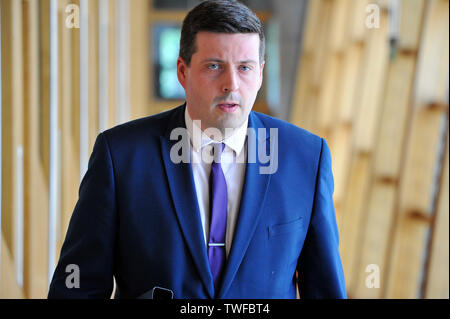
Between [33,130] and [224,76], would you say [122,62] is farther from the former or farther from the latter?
[224,76]

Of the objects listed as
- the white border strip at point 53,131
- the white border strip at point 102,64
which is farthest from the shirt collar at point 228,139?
the white border strip at point 102,64

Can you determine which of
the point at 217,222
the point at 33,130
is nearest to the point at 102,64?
the point at 33,130

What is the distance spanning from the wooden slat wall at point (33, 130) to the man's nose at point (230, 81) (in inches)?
86.8

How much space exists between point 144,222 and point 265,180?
0.37m

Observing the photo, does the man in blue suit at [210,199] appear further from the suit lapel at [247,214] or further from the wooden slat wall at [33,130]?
the wooden slat wall at [33,130]

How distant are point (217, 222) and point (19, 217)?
7.84 ft

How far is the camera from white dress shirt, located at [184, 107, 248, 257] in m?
1.74

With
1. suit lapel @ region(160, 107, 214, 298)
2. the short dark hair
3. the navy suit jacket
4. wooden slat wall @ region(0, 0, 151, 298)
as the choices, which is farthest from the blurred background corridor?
the short dark hair

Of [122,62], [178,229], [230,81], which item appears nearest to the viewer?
[230,81]

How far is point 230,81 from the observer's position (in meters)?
1.59

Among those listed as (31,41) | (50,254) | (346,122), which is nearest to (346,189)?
(346,122)

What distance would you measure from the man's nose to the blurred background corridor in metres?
2.21

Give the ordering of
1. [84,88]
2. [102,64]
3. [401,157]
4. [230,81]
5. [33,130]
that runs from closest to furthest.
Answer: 1. [230,81]
2. [33,130]
3. [401,157]
4. [84,88]
5. [102,64]

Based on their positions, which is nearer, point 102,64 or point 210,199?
point 210,199
